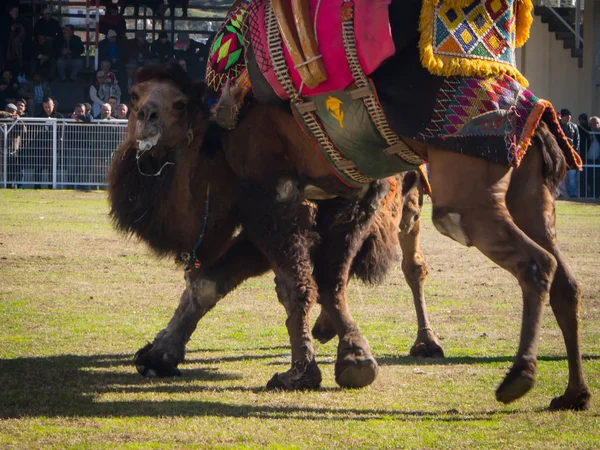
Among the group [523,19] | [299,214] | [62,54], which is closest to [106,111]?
[62,54]

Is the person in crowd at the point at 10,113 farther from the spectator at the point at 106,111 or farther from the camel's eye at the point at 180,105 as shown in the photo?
the camel's eye at the point at 180,105

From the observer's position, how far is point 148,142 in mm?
6043

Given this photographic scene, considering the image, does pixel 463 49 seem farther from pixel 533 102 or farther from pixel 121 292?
pixel 121 292

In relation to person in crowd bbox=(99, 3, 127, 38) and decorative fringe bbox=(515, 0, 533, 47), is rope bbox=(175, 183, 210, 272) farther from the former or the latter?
person in crowd bbox=(99, 3, 127, 38)

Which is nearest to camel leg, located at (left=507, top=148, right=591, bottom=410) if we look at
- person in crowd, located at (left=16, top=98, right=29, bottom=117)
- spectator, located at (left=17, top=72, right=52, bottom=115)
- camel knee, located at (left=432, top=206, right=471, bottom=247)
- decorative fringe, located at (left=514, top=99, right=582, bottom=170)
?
decorative fringe, located at (left=514, top=99, right=582, bottom=170)

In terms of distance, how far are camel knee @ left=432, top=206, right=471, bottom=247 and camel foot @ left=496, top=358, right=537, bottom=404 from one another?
26.4 inches

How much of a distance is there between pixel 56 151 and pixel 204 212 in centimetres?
1602

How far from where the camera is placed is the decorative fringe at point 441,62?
16.0ft

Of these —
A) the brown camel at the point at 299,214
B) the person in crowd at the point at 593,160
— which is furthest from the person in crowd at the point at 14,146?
the brown camel at the point at 299,214

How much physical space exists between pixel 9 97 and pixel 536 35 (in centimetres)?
1455

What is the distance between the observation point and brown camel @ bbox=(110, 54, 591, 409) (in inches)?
195

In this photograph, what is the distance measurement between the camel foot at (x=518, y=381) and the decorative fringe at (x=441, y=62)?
4.71 ft

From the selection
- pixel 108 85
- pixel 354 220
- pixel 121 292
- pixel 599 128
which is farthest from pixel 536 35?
pixel 354 220

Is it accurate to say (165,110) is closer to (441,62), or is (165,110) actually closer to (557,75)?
(441,62)
